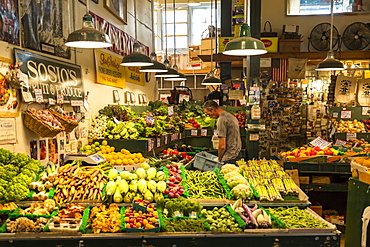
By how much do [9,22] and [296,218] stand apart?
3.96 meters

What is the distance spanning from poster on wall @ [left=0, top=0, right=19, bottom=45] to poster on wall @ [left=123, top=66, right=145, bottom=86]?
4754 mm

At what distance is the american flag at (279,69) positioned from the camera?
1020 cm

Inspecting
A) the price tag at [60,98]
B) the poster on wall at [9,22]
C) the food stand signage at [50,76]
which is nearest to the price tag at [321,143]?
the food stand signage at [50,76]

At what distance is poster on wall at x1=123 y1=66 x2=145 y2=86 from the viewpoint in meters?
9.27

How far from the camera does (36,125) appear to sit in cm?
454

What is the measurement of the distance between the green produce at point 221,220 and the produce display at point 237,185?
281 millimetres

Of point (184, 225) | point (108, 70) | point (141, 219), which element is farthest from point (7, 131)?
point (108, 70)

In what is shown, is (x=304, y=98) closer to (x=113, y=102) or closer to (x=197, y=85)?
(x=197, y=85)

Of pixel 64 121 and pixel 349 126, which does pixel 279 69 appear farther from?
pixel 64 121

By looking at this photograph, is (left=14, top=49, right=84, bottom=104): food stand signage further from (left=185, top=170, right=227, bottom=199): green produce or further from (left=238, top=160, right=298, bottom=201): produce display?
(left=238, top=160, right=298, bottom=201): produce display

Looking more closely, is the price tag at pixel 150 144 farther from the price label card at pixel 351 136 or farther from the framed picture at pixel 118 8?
the price label card at pixel 351 136

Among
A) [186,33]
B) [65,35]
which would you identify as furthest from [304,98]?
[65,35]

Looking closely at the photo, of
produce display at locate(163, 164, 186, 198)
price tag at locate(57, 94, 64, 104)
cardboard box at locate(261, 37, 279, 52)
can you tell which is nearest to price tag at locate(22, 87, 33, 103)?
price tag at locate(57, 94, 64, 104)

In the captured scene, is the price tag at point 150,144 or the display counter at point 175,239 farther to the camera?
the price tag at point 150,144
